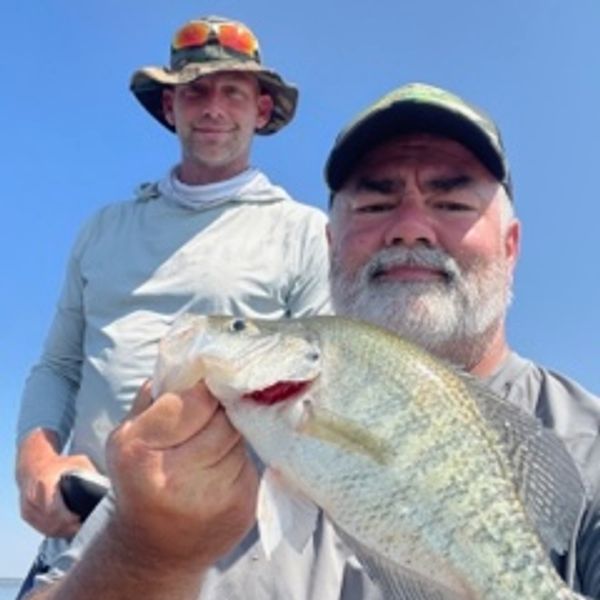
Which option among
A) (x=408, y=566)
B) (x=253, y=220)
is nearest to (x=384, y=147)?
(x=253, y=220)

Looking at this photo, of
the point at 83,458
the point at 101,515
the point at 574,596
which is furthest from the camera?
the point at 83,458

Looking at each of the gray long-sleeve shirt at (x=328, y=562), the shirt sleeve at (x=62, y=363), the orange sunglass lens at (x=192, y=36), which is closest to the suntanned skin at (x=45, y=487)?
the shirt sleeve at (x=62, y=363)

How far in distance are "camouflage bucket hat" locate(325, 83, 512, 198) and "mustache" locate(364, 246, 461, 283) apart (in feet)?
1.24

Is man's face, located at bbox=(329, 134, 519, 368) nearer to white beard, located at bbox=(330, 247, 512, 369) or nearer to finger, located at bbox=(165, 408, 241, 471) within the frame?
white beard, located at bbox=(330, 247, 512, 369)

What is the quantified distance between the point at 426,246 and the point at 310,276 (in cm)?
121

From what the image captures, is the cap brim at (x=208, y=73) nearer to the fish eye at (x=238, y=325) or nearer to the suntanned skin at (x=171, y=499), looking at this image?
the fish eye at (x=238, y=325)

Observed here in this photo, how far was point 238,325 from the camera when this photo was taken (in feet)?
8.71

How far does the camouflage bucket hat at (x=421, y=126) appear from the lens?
3.84m

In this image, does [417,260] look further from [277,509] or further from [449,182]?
[277,509]

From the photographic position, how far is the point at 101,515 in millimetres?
3283

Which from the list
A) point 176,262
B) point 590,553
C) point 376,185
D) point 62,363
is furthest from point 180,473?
point 62,363

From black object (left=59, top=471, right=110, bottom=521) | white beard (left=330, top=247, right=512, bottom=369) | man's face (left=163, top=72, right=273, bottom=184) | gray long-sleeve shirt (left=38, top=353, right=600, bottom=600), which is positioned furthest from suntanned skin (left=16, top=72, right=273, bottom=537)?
gray long-sleeve shirt (left=38, top=353, right=600, bottom=600)

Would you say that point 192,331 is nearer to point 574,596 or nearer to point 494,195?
point 574,596

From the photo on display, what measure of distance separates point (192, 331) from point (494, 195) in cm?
167
